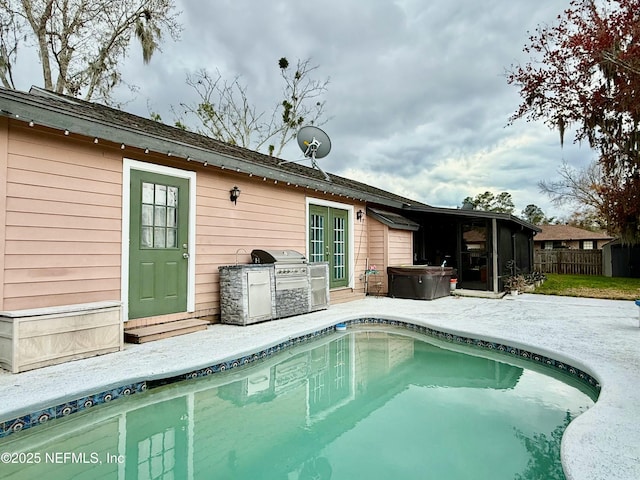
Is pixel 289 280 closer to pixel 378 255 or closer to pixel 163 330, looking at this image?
pixel 163 330

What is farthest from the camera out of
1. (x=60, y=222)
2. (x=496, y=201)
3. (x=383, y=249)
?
(x=496, y=201)

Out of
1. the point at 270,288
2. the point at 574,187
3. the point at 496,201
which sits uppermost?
the point at 496,201

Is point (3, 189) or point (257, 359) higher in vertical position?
point (3, 189)

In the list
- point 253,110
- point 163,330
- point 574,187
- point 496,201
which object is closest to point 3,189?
point 163,330

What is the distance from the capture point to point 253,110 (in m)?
16.9

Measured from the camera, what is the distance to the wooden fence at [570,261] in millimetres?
18484

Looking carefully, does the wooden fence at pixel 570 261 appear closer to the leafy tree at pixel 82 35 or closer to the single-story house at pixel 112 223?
the single-story house at pixel 112 223

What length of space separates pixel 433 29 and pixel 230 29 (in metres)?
6.14

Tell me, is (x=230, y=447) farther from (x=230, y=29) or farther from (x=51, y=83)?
(x=51, y=83)

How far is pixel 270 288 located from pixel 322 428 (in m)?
3.16

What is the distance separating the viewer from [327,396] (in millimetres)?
3564

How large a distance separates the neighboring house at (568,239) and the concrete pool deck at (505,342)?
1914 centimetres

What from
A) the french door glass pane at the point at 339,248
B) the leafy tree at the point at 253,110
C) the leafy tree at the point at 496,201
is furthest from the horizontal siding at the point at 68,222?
the leafy tree at the point at 496,201

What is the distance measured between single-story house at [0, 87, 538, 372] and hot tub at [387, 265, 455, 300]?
2.21 meters
